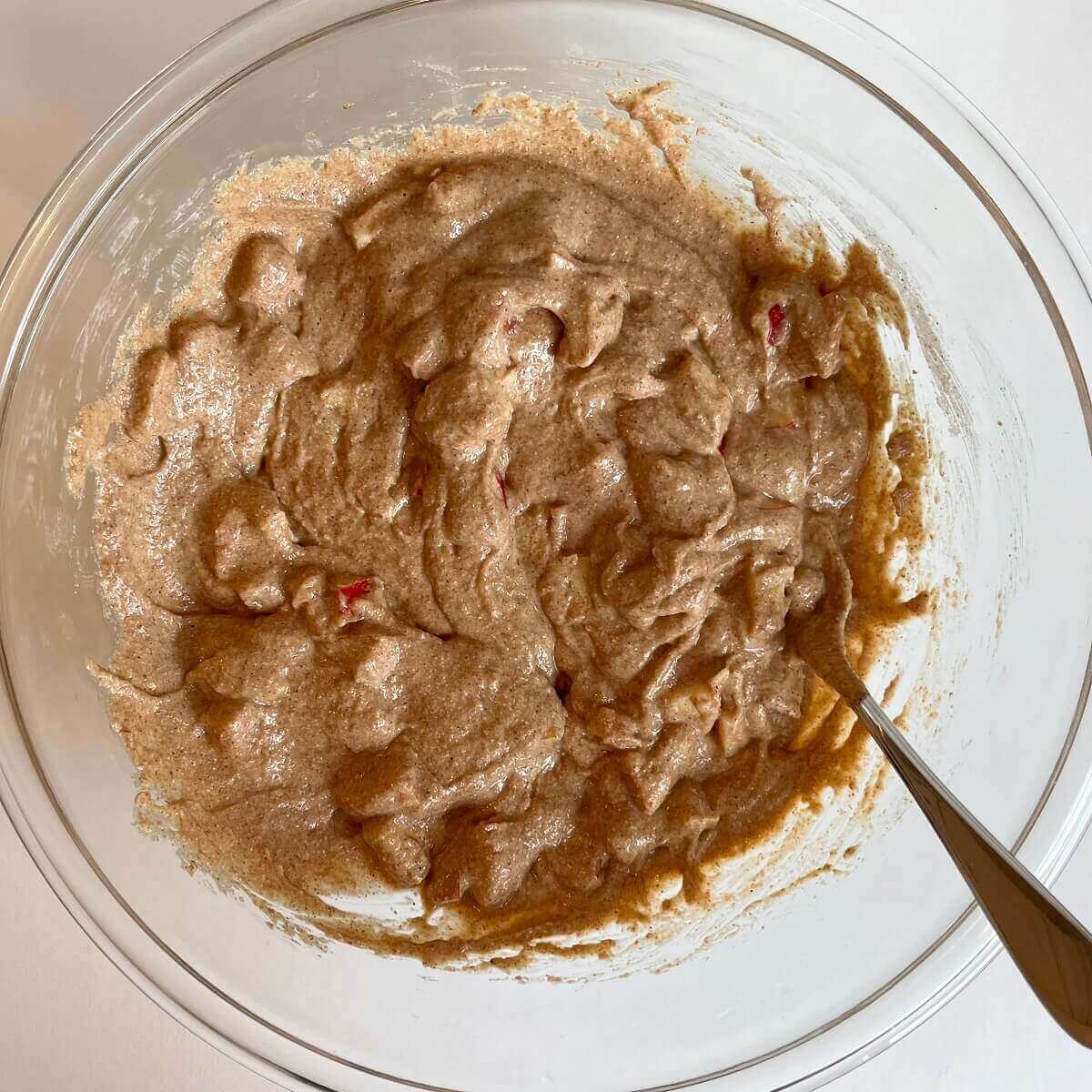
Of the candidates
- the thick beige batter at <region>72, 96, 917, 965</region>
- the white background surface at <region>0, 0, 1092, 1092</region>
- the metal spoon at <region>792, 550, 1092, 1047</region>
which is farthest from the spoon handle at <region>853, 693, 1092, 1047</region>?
the white background surface at <region>0, 0, 1092, 1092</region>

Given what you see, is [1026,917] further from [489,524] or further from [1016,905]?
[489,524]

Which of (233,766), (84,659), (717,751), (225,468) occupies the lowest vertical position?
(717,751)

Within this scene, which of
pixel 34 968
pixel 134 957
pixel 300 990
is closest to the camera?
pixel 134 957

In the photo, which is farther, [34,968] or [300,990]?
[34,968]

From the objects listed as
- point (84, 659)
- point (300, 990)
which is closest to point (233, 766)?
point (84, 659)

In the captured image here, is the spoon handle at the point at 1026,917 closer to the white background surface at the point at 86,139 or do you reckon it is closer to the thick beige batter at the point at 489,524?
the thick beige batter at the point at 489,524

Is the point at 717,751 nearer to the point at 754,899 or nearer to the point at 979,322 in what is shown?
the point at 754,899
